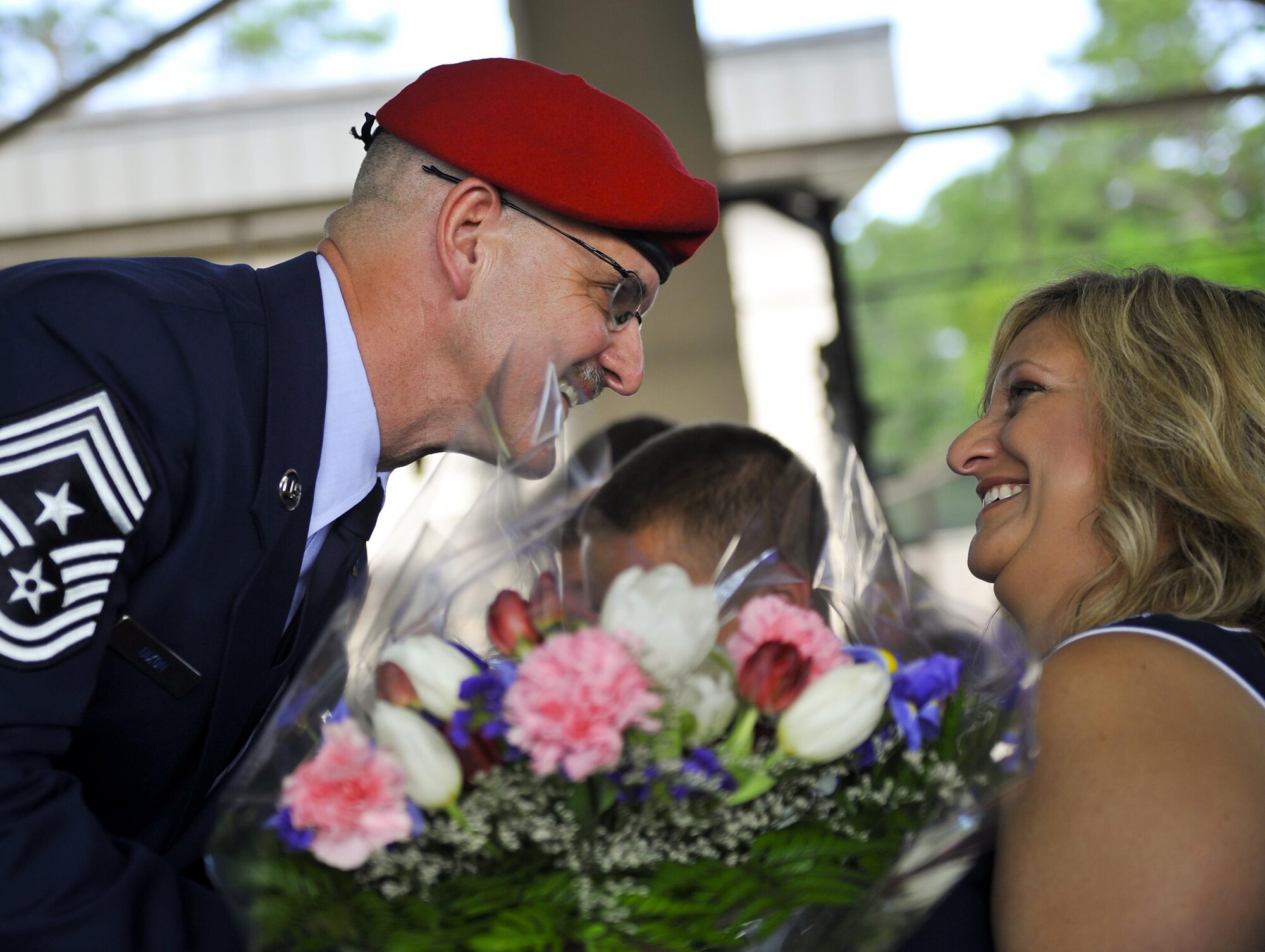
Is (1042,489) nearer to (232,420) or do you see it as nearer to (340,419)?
(340,419)

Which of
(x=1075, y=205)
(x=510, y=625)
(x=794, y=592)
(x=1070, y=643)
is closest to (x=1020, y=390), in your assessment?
(x=1070, y=643)

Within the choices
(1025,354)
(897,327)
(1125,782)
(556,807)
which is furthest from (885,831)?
(897,327)

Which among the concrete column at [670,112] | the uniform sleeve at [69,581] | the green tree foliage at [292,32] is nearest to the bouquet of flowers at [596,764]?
the uniform sleeve at [69,581]

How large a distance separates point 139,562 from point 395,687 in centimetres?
48

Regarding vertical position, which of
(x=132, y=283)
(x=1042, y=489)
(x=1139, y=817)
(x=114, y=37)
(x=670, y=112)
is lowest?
(x=1139, y=817)

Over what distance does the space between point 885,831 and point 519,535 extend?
0.34 metres

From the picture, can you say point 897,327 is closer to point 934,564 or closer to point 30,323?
point 934,564

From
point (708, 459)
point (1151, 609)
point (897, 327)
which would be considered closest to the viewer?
point (1151, 609)

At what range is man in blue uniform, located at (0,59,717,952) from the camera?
1.02 m

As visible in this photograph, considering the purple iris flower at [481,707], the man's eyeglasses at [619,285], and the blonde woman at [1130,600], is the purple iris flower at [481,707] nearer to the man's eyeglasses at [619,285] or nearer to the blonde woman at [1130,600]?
the blonde woman at [1130,600]

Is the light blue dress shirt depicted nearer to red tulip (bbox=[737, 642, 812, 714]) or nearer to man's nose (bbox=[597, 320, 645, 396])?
man's nose (bbox=[597, 320, 645, 396])

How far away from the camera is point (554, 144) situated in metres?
1.46

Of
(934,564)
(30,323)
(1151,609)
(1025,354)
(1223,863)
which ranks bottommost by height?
(934,564)

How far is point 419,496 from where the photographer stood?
95cm
